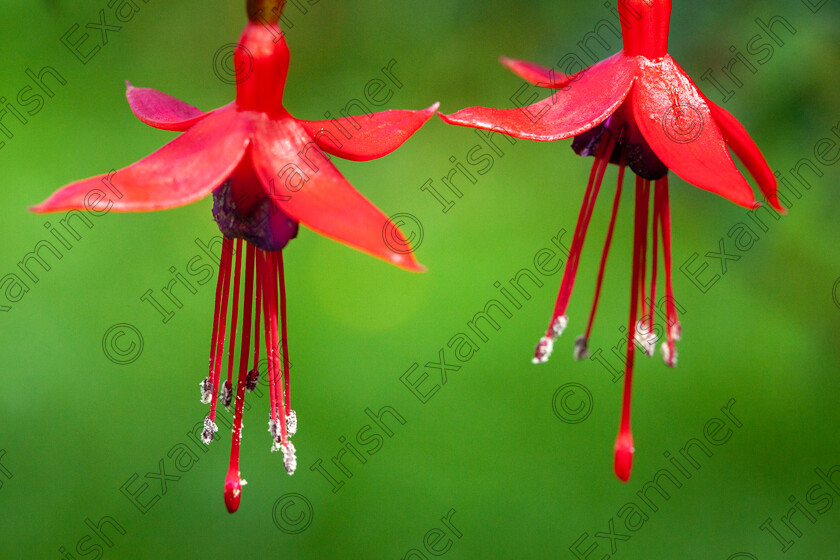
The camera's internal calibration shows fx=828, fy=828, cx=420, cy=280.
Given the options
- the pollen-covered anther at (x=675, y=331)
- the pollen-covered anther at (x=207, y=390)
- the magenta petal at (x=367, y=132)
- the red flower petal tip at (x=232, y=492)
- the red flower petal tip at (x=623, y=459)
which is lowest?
the red flower petal tip at (x=232, y=492)

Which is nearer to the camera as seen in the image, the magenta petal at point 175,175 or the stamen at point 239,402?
the magenta petal at point 175,175

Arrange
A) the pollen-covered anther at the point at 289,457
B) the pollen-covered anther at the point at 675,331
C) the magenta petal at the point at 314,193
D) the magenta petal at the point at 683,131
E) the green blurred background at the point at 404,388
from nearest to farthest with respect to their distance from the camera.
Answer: the magenta petal at the point at 314,193, the magenta petal at the point at 683,131, the pollen-covered anther at the point at 289,457, the pollen-covered anther at the point at 675,331, the green blurred background at the point at 404,388

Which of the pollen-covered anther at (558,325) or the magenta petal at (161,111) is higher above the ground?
the pollen-covered anther at (558,325)

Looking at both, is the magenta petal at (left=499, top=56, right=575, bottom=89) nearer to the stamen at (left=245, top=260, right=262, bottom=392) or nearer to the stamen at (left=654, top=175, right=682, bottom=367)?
the stamen at (left=654, top=175, right=682, bottom=367)

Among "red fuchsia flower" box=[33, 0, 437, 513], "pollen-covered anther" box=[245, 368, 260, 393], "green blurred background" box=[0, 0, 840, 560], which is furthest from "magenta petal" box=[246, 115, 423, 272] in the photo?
"green blurred background" box=[0, 0, 840, 560]

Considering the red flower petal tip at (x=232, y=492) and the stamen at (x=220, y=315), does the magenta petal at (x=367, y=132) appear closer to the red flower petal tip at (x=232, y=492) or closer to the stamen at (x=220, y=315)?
the stamen at (x=220, y=315)

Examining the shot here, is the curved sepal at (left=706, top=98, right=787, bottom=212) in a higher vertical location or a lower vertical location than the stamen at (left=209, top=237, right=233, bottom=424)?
higher

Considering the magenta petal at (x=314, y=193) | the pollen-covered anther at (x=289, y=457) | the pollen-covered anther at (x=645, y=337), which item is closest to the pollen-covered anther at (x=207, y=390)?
the pollen-covered anther at (x=289, y=457)
